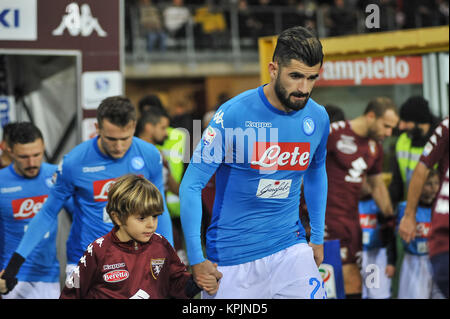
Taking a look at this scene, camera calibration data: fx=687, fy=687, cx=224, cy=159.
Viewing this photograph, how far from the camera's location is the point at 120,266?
12.6ft

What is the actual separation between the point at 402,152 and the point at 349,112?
36.2 inches

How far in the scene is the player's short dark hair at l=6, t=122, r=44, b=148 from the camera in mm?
5645

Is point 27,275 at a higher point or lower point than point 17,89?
lower

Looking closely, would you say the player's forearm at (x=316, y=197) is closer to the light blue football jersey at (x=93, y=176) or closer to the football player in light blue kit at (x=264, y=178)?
the football player in light blue kit at (x=264, y=178)

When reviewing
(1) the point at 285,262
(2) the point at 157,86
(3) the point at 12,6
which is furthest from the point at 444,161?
(2) the point at 157,86

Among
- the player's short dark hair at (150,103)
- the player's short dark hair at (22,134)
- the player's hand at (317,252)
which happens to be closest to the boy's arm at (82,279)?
the player's hand at (317,252)

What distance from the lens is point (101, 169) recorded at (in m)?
5.15

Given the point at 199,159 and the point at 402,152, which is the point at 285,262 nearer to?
the point at 199,159

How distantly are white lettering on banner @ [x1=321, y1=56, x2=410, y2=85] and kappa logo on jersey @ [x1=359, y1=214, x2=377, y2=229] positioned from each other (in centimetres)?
162

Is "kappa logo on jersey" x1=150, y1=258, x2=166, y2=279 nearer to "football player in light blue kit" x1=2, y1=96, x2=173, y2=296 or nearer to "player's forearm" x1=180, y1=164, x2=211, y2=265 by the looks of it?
"player's forearm" x1=180, y1=164, x2=211, y2=265

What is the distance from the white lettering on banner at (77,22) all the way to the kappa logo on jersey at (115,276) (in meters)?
3.44

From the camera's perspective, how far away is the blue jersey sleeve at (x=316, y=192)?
4023mm

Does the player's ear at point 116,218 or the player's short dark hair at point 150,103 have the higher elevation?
the player's short dark hair at point 150,103
